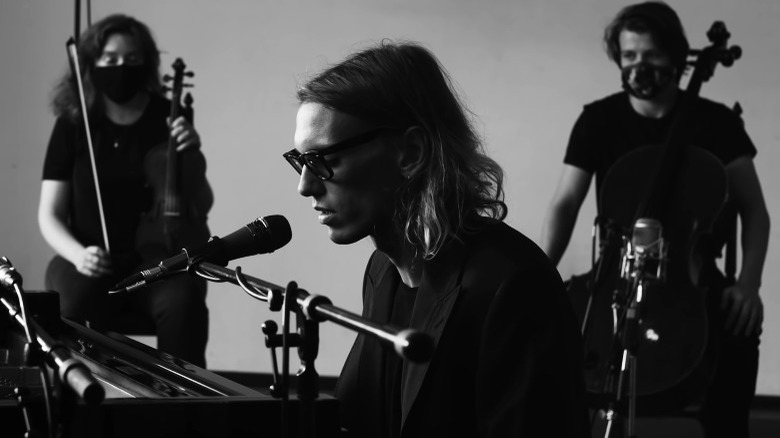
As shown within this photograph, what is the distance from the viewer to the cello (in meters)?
2.67

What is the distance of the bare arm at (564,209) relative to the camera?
3.06 meters

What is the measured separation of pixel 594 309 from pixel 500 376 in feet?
5.05

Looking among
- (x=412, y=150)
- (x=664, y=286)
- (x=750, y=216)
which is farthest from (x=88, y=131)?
(x=750, y=216)

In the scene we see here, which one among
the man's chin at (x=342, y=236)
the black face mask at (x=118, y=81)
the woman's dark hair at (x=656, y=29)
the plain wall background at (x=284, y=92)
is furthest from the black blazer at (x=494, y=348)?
the plain wall background at (x=284, y=92)

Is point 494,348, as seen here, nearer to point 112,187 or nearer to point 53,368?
point 53,368

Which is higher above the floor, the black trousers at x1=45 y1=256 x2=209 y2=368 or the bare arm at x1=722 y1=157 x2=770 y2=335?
the bare arm at x1=722 y1=157 x2=770 y2=335

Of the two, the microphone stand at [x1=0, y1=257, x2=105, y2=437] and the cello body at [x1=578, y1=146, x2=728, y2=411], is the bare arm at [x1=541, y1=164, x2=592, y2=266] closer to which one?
the cello body at [x1=578, y1=146, x2=728, y2=411]

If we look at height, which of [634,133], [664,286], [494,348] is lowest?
[494,348]

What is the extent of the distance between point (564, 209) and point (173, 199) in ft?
3.73

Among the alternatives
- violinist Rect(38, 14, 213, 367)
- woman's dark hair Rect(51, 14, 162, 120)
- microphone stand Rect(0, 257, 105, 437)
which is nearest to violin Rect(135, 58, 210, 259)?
violinist Rect(38, 14, 213, 367)

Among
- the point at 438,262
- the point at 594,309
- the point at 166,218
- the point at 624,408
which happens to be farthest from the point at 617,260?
the point at 438,262

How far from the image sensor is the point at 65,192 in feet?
10.3

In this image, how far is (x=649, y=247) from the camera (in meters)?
2.62

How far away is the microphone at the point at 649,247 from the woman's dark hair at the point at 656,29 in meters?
0.58
